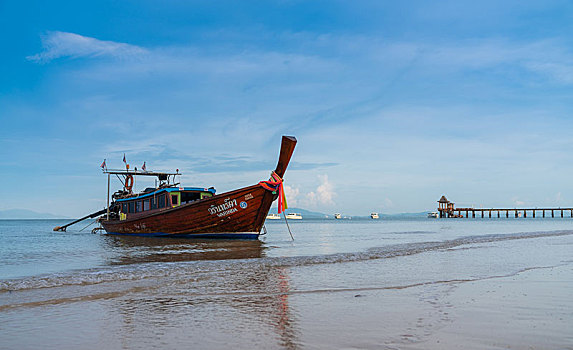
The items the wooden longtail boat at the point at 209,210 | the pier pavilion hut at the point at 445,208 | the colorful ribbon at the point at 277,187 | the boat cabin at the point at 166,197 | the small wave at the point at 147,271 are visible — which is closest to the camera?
the small wave at the point at 147,271

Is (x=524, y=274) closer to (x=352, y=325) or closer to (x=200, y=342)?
(x=352, y=325)

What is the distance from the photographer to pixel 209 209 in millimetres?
22641

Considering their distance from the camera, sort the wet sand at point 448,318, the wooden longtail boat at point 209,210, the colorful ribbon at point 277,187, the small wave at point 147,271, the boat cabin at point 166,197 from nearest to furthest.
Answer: the wet sand at point 448,318, the small wave at point 147,271, the colorful ribbon at point 277,187, the wooden longtail boat at point 209,210, the boat cabin at point 166,197

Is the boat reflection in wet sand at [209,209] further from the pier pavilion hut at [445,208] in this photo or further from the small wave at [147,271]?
the pier pavilion hut at [445,208]

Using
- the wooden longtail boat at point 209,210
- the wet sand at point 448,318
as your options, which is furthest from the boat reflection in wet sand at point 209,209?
the wet sand at point 448,318

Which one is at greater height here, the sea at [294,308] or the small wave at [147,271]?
the sea at [294,308]

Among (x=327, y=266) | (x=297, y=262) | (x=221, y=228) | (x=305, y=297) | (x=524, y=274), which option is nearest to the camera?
(x=305, y=297)

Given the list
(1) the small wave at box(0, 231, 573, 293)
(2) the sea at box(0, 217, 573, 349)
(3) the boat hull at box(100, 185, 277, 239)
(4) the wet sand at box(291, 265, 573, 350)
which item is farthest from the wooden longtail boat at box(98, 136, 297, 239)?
(4) the wet sand at box(291, 265, 573, 350)

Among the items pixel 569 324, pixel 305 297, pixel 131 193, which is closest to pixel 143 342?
pixel 305 297

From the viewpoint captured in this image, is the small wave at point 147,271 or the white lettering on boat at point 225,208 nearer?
the small wave at point 147,271

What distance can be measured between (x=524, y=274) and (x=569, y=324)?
468 centimetres

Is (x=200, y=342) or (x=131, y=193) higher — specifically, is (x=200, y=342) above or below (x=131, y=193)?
below

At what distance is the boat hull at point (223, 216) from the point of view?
21.7 meters

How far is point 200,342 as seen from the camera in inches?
184
